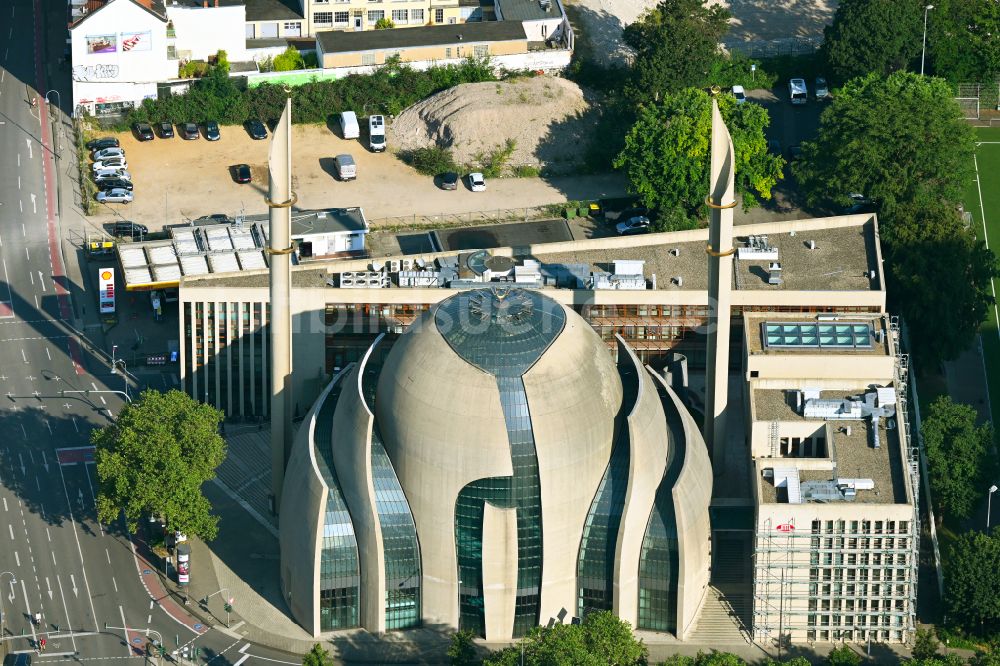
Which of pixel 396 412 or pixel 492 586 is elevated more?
pixel 396 412

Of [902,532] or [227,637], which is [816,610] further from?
[227,637]

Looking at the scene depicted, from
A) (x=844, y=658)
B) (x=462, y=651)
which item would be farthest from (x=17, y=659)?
(x=844, y=658)

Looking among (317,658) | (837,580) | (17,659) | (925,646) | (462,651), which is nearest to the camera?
(317,658)

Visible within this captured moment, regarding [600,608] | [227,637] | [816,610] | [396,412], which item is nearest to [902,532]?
[816,610]

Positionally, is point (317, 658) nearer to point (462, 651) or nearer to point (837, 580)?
point (462, 651)

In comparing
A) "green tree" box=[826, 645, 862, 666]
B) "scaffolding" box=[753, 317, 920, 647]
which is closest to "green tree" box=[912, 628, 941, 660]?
"scaffolding" box=[753, 317, 920, 647]
